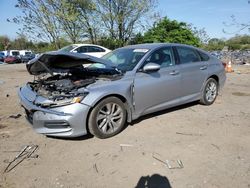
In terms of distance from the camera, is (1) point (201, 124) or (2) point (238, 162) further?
(1) point (201, 124)

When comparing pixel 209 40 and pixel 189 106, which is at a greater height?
pixel 209 40

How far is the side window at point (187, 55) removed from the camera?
584 centimetres

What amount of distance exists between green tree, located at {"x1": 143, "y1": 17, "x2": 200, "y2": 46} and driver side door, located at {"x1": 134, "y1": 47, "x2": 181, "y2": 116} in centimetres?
1641

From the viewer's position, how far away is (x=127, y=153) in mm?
4023

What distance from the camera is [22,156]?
13.0ft

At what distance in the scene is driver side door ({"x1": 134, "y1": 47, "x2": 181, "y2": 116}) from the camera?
490 cm

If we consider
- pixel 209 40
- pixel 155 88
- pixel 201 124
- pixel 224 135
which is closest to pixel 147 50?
pixel 155 88

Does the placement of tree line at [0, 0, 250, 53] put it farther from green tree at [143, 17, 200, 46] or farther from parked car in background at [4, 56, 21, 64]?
parked car in background at [4, 56, 21, 64]

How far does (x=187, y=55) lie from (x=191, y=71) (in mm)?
402

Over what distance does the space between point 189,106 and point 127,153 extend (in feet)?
9.96

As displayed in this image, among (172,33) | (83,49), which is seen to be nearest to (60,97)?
(83,49)

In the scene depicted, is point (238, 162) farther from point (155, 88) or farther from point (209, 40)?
point (209, 40)

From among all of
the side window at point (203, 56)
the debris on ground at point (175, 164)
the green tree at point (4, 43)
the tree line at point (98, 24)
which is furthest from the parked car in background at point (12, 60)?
the debris on ground at point (175, 164)

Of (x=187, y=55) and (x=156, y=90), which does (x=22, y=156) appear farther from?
(x=187, y=55)
